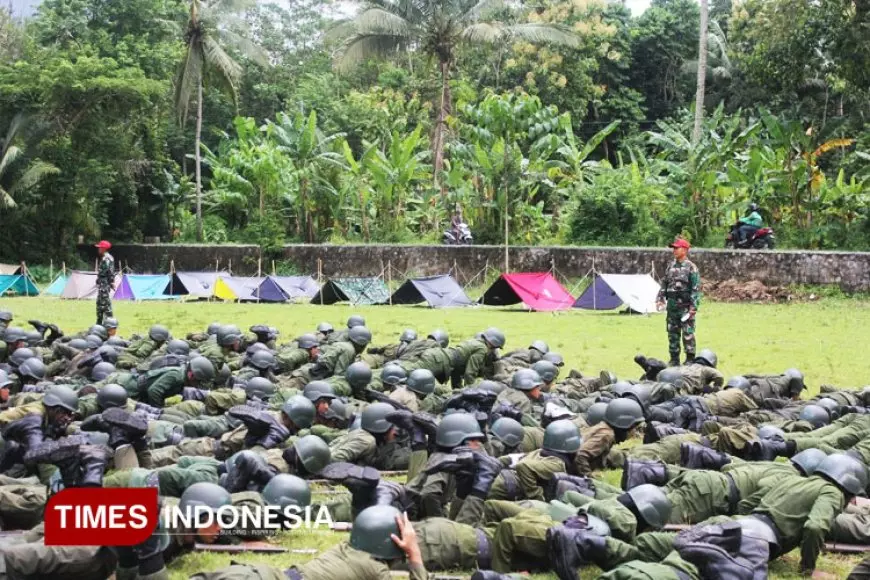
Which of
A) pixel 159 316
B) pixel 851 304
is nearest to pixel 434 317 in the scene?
pixel 159 316

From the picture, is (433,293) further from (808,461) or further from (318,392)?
(808,461)

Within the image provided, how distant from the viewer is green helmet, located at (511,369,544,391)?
35.0 feet

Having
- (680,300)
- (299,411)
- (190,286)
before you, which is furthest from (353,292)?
(299,411)

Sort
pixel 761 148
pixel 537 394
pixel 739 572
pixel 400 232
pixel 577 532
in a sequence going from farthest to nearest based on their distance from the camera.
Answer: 1. pixel 400 232
2. pixel 761 148
3. pixel 537 394
4. pixel 577 532
5. pixel 739 572

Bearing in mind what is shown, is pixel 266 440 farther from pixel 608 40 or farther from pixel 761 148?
pixel 608 40

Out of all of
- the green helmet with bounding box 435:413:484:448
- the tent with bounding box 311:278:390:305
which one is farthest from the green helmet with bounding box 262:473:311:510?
the tent with bounding box 311:278:390:305

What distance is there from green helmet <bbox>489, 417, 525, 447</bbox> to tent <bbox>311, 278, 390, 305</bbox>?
15.4 meters

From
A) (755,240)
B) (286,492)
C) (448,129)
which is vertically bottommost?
(286,492)

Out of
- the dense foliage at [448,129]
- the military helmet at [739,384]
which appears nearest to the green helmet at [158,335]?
the military helmet at [739,384]

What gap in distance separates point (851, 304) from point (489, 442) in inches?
613

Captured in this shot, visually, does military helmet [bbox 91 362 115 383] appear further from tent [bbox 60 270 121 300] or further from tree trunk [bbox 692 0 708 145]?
tree trunk [bbox 692 0 708 145]

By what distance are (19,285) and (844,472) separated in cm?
2592

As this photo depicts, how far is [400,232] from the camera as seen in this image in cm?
3025

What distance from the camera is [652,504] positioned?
22.4 feet
